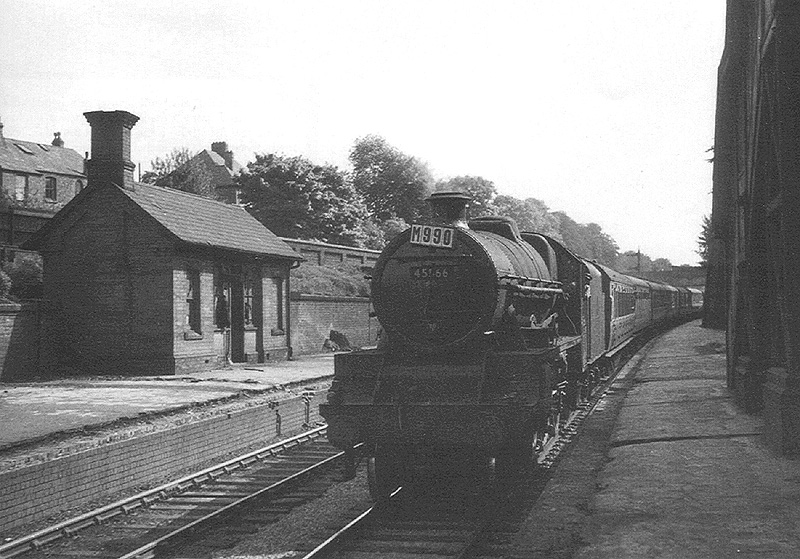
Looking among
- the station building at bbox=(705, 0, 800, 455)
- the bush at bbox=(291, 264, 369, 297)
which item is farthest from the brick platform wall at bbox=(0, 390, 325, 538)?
the bush at bbox=(291, 264, 369, 297)

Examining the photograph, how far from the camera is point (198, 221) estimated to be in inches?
790

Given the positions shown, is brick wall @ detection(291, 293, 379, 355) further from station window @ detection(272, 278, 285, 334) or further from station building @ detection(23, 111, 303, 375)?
station building @ detection(23, 111, 303, 375)

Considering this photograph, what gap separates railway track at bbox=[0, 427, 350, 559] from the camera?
24.1 ft

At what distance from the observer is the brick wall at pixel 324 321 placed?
2367 cm

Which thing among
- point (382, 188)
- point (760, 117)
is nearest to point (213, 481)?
point (760, 117)

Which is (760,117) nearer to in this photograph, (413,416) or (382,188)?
(413,416)

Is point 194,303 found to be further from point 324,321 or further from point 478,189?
point 478,189

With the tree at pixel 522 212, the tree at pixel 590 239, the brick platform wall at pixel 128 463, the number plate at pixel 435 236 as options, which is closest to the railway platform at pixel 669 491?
the number plate at pixel 435 236

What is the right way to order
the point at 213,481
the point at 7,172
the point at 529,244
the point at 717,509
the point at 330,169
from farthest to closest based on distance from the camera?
the point at 330,169
the point at 7,172
the point at 529,244
the point at 213,481
the point at 717,509

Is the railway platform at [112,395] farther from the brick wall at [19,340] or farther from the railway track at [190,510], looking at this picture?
the railway track at [190,510]

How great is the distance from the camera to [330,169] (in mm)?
44125

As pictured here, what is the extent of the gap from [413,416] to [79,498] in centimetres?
381

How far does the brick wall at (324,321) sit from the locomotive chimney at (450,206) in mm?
14483

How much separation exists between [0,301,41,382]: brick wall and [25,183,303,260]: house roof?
2356mm
